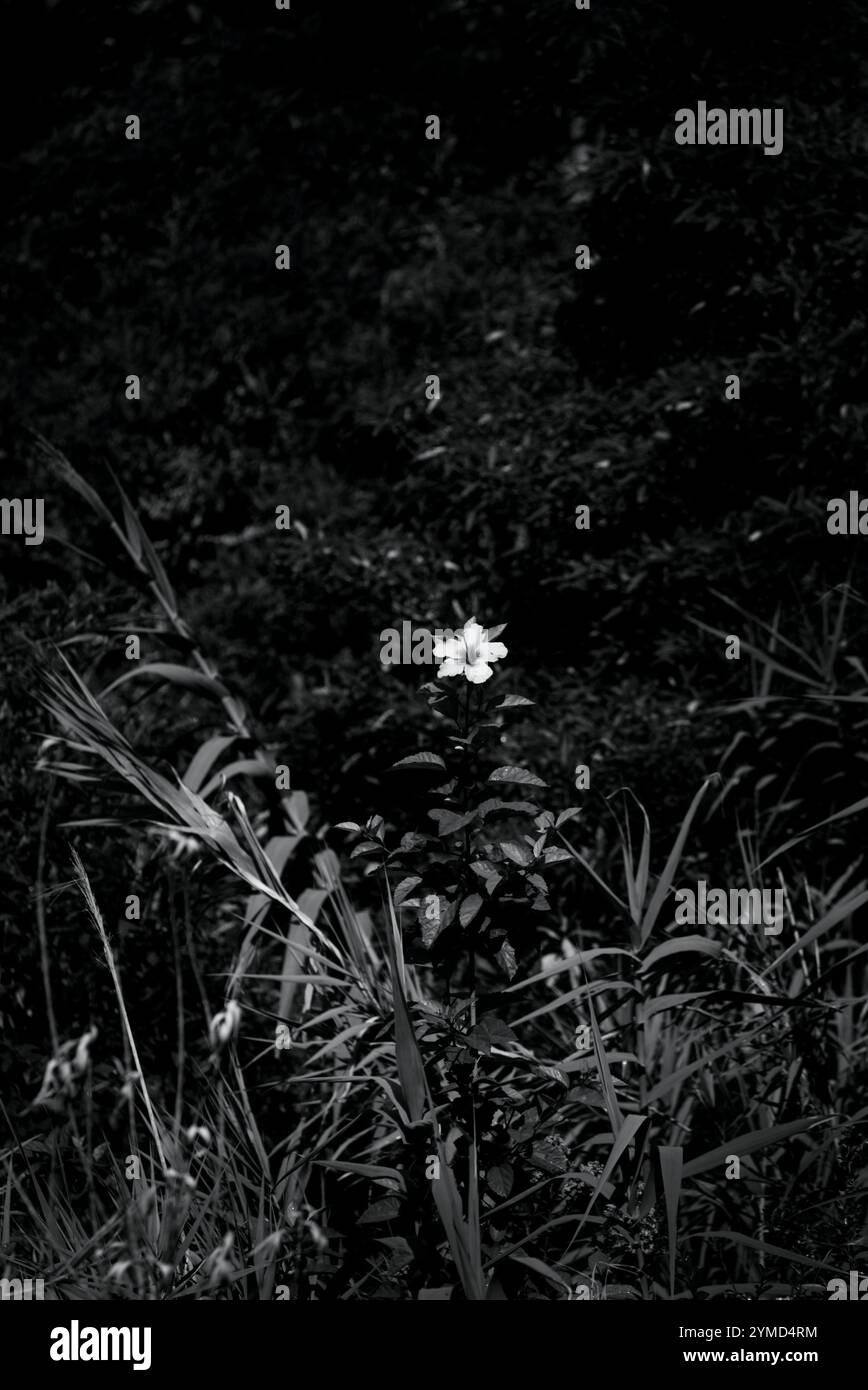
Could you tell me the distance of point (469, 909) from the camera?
2379 millimetres

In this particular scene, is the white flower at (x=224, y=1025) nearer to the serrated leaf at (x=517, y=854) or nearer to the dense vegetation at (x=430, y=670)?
the dense vegetation at (x=430, y=670)

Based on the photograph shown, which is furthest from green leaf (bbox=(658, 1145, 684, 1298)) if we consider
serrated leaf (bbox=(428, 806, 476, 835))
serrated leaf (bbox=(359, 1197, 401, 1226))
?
serrated leaf (bbox=(428, 806, 476, 835))

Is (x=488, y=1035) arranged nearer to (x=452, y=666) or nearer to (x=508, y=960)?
(x=508, y=960)

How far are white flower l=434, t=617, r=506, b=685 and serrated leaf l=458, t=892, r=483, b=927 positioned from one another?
1.39 ft

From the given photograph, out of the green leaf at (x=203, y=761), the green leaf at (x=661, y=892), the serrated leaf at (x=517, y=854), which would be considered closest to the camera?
the serrated leaf at (x=517, y=854)

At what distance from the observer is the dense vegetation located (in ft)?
8.12

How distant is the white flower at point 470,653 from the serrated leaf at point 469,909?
0.42 metres

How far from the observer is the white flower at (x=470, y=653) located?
239cm

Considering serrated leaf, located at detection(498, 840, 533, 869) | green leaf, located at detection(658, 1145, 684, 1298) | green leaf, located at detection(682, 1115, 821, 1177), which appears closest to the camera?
green leaf, located at detection(658, 1145, 684, 1298)

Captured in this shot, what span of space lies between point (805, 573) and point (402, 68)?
2711 mm

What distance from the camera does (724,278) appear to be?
4.11m

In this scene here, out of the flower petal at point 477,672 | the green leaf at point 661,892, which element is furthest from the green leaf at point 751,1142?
the flower petal at point 477,672

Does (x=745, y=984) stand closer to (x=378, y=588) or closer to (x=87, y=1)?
(x=378, y=588)

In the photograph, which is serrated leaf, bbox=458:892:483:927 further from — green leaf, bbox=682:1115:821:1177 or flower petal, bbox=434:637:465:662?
green leaf, bbox=682:1115:821:1177
